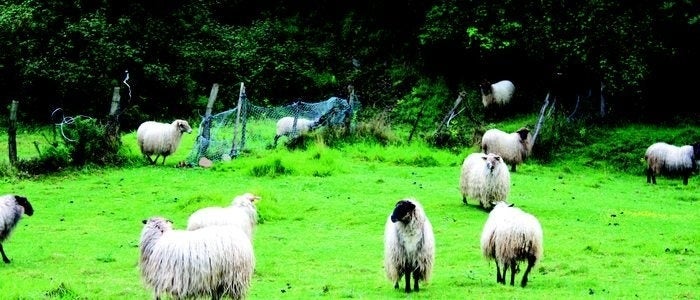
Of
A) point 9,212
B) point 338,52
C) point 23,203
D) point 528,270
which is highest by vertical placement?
point 338,52

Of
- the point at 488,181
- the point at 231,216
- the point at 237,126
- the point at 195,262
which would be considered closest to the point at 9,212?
the point at 231,216

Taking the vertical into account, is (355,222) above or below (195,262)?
below

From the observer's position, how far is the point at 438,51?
3378cm

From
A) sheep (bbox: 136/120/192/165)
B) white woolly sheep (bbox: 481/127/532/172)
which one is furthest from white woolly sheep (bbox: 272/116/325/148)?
white woolly sheep (bbox: 481/127/532/172)

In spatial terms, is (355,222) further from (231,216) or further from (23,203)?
(23,203)

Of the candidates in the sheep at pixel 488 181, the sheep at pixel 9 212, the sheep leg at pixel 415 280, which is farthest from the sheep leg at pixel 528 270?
the sheep at pixel 9 212

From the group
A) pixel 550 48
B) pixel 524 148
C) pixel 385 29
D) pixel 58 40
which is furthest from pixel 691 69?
pixel 58 40

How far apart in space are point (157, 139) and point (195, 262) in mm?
14691

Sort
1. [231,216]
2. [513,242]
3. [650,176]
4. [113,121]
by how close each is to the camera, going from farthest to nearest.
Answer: [650,176] → [113,121] → [231,216] → [513,242]

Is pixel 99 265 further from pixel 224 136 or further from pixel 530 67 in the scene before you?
pixel 530 67

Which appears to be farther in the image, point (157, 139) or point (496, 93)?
point (496, 93)

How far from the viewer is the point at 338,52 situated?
36.3 meters

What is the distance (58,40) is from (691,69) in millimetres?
22567

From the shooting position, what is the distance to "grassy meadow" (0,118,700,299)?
11523 millimetres
